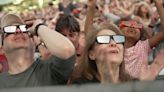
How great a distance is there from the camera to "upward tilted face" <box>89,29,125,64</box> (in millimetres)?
3658

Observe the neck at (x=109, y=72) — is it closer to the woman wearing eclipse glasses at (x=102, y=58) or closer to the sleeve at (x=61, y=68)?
the woman wearing eclipse glasses at (x=102, y=58)

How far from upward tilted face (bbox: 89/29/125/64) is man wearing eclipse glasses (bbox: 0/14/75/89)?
41 cm

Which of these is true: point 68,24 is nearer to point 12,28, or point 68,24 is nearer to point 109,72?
point 12,28

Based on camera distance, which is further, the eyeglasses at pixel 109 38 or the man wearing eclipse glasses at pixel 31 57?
the eyeglasses at pixel 109 38

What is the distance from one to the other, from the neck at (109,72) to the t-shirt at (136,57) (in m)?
0.44

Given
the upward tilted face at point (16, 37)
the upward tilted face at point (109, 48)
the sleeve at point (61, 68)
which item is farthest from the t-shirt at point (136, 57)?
the upward tilted face at point (16, 37)

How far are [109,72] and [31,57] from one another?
602 mm

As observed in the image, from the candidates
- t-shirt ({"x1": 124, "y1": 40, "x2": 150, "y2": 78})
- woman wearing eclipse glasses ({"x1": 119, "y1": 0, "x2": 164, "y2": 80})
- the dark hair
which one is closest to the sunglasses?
the dark hair

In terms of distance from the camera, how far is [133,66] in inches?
168

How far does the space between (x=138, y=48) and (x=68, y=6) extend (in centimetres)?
531

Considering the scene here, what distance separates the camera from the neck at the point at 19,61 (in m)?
3.60

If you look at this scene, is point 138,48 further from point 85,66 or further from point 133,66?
point 85,66

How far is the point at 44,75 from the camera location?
340 centimetres

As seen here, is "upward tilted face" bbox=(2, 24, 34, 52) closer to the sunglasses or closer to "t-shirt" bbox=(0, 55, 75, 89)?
the sunglasses
